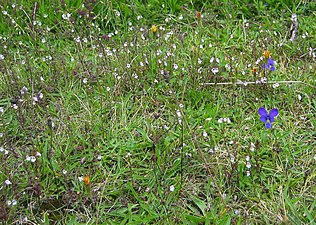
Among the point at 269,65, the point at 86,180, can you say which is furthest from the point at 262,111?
the point at 86,180

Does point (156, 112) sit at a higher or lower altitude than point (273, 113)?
lower

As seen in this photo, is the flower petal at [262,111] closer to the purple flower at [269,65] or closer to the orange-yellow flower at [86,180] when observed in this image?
the purple flower at [269,65]

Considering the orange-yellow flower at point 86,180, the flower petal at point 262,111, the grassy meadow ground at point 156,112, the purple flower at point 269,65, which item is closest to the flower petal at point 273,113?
the flower petal at point 262,111

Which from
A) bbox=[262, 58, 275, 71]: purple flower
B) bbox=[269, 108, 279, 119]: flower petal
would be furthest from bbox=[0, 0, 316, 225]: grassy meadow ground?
bbox=[269, 108, 279, 119]: flower petal

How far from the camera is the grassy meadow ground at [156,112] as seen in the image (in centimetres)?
240

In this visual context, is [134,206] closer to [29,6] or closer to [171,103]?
[171,103]

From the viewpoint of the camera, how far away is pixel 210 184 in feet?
8.14

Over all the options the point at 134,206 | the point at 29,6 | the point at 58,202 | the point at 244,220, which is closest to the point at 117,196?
the point at 134,206

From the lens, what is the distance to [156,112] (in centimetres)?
292

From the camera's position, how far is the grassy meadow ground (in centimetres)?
240

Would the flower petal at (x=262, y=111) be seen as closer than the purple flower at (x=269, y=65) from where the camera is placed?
Yes

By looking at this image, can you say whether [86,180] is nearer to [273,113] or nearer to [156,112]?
[156,112]

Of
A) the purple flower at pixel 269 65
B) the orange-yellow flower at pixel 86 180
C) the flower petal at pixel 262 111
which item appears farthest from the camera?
the purple flower at pixel 269 65

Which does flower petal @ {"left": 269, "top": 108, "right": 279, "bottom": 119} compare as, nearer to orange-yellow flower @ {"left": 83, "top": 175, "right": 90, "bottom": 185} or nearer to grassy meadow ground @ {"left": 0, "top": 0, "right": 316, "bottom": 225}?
grassy meadow ground @ {"left": 0, "top": 0, "right": 316, "bottom": 225}
